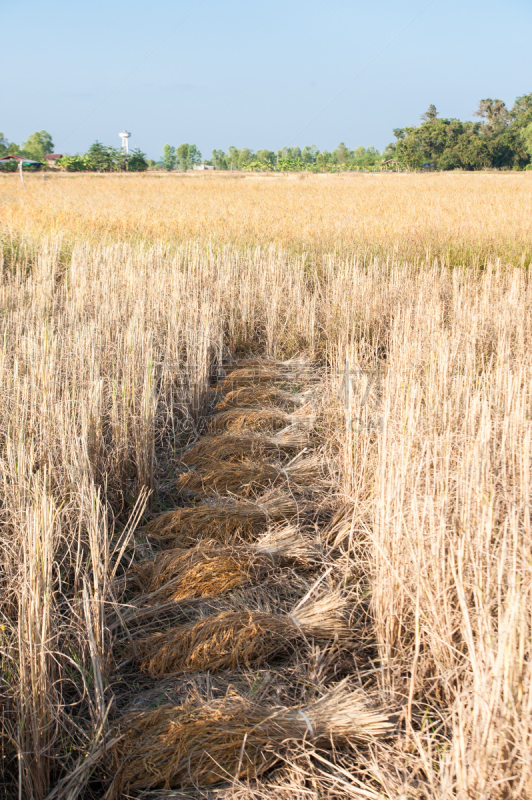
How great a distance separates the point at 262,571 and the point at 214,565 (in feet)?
0.59

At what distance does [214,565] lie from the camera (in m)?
2.17

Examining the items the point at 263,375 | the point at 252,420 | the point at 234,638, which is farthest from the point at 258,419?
the point at 234,638

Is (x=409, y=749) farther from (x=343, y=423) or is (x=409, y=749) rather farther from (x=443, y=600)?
(x=343, y=423)

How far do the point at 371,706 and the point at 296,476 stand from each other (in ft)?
4.64

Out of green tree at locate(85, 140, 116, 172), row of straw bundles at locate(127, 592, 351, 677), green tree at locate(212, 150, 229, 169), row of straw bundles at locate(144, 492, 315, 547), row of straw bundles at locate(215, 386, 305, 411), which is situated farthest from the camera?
green tree at locate(212, 150, 229, 169)

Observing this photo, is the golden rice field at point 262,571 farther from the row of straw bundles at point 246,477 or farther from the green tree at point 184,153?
the green tree at point 184,153

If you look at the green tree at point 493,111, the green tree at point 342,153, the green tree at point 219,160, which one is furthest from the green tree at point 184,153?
the green tree at point 493,111

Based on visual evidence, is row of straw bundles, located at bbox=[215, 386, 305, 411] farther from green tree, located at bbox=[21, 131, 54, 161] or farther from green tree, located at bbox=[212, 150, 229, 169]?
green tree, located at bbox=[212, 150, 229, 169]

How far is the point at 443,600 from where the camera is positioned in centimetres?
160

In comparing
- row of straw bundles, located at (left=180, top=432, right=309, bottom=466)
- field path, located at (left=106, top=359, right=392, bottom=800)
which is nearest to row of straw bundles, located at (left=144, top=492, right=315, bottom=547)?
field path, located at (left=106, top=359, right=392, bottom=800)

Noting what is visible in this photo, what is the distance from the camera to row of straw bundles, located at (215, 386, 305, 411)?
154 inches

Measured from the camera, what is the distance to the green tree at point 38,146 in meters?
57.3

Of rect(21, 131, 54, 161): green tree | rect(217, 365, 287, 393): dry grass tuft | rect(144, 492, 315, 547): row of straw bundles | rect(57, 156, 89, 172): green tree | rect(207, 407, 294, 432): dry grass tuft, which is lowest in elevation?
rect(144, 492, 315, 547): row of straw bundles

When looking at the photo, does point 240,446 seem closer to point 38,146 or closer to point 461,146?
point 461,146
